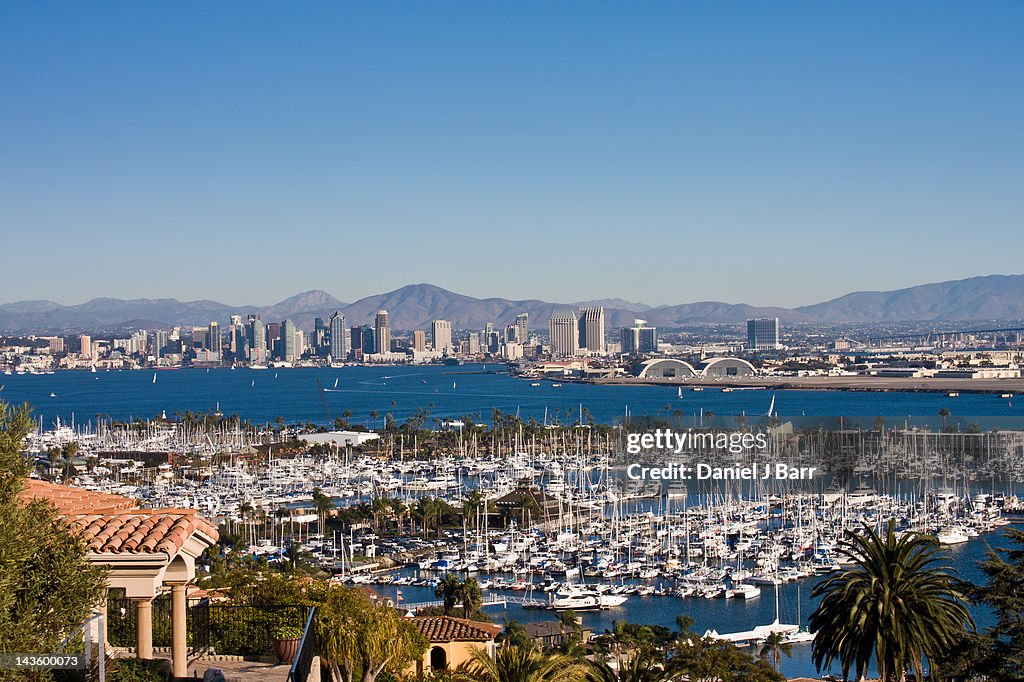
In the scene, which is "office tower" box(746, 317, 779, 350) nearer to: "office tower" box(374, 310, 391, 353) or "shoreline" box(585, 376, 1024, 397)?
"office tower" box(374, 310, 391, 353)

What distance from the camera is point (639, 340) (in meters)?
155

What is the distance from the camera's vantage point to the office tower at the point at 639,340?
152000 mm

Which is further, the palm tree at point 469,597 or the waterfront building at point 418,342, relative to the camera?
the waterfront building at point 418,342

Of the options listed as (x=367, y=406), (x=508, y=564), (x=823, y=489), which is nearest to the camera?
(x=508, y=564)

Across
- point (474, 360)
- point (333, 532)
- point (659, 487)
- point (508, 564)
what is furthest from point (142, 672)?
point (474, 360)

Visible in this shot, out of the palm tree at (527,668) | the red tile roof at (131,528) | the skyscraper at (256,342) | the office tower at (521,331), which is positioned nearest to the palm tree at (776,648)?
the palm tree at (527,668)

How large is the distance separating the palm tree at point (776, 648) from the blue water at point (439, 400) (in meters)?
29.8

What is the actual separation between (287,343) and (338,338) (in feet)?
32.2

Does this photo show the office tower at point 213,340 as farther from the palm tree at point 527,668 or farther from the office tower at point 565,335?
the palm tree at point 527,668

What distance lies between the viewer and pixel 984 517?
25.2 m

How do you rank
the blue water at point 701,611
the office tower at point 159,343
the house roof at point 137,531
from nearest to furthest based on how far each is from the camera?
1. the house roof at point 137,531
2. the blue water at point 701,611
3. the office tower at point 159,343

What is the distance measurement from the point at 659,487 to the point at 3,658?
26.5 metres

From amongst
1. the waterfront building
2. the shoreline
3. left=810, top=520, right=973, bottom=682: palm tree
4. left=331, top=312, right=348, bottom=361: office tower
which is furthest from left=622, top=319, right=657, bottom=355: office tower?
left=810, top=520, right=973, bottom=682: palm tree

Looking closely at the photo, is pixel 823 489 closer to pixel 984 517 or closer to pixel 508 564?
pixel 984 517
